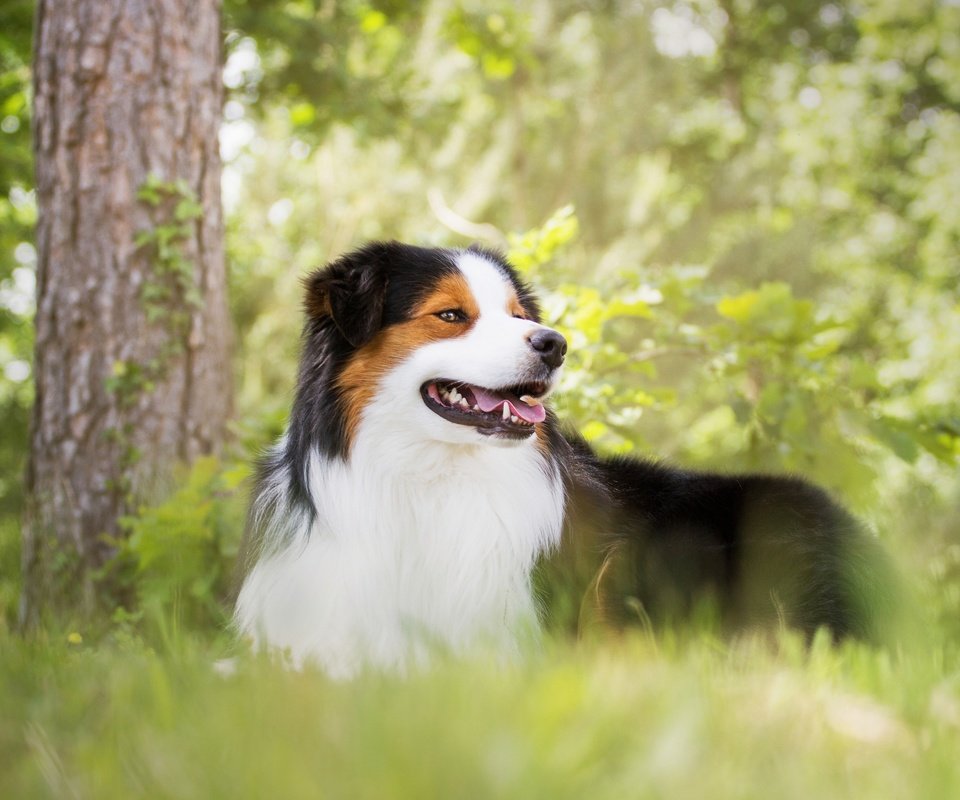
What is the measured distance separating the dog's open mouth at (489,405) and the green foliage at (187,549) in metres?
1.33

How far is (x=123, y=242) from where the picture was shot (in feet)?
13.8

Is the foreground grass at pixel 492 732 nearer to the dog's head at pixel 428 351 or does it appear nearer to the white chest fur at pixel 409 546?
the white chest fur at pixel 409 546

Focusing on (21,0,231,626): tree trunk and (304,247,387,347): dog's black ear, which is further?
(21,0,231,626): tree trunk

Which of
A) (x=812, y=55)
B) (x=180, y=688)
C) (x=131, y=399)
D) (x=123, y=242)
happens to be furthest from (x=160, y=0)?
(x=812, y=55)

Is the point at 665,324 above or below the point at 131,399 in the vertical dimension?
above

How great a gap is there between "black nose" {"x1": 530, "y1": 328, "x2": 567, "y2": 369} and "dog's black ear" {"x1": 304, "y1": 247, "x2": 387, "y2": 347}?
0.53 m

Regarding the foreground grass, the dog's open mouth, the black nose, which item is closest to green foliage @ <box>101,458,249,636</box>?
the dog's open mouth

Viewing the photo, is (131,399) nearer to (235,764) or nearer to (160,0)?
(160,0)

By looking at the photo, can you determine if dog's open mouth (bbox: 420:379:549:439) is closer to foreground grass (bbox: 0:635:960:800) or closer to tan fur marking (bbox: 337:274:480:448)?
tan fur marking (bbox: 337:274:480:448)

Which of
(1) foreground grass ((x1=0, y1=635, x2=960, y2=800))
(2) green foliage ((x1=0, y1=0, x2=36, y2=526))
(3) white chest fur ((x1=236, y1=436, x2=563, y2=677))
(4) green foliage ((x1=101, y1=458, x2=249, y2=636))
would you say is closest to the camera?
(1) foreground grass ((x1=0, y1=635, x2=960, y2=800))

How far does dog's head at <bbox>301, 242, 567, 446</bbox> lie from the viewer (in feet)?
9.23

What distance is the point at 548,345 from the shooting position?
281 cm

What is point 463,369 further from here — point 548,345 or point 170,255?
point 170,255

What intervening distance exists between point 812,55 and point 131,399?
63.3 ft
